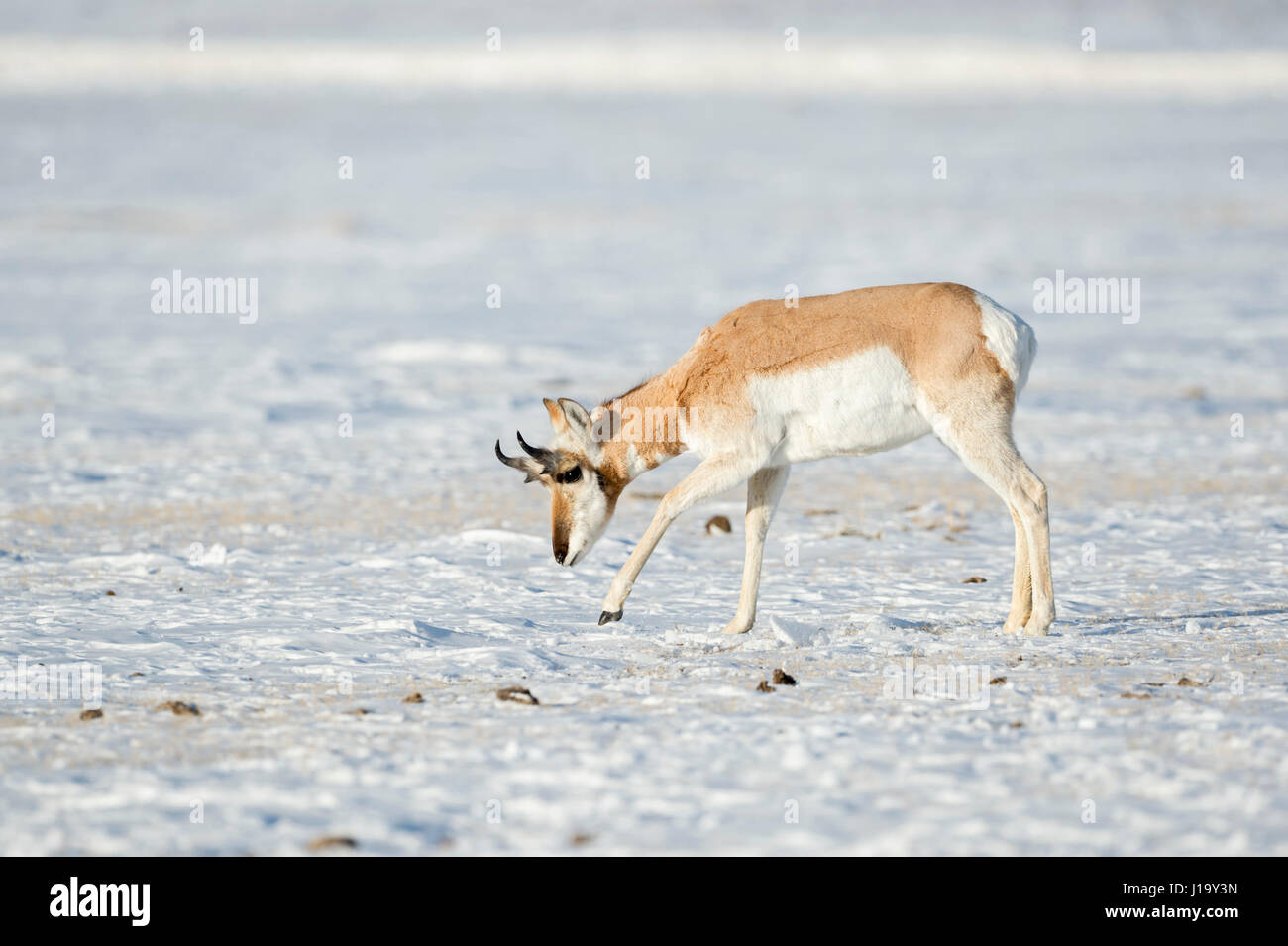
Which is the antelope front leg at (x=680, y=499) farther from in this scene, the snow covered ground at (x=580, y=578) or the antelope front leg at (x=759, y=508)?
the antelope front leg at (x=759, y=508)

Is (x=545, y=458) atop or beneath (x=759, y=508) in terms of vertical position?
atop

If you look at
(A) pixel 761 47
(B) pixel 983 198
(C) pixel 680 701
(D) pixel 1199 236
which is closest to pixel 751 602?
(C) pixel 680 701

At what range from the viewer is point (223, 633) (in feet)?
30.5

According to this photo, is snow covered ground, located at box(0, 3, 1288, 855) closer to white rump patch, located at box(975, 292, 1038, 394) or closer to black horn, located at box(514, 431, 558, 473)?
black horn, located at box(514, 431, 558, 473)

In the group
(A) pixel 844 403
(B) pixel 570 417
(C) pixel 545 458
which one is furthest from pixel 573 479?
(A) pixel 844 403

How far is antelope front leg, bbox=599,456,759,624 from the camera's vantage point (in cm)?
914

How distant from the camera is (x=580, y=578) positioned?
11.3 metres

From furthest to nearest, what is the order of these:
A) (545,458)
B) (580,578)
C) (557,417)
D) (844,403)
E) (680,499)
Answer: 1. (580,578)
2. (557,417)
3. (545,458)
4. (680,499)
5. (844,403)

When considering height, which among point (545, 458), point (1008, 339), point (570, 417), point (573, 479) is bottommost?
point (573, 479)

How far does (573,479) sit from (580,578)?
6.37ft

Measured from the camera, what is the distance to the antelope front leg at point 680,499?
9141 mm

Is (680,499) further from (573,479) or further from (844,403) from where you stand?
(844,403)

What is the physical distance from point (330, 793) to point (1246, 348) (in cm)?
2049

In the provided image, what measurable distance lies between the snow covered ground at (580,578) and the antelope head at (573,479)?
0.58 m
